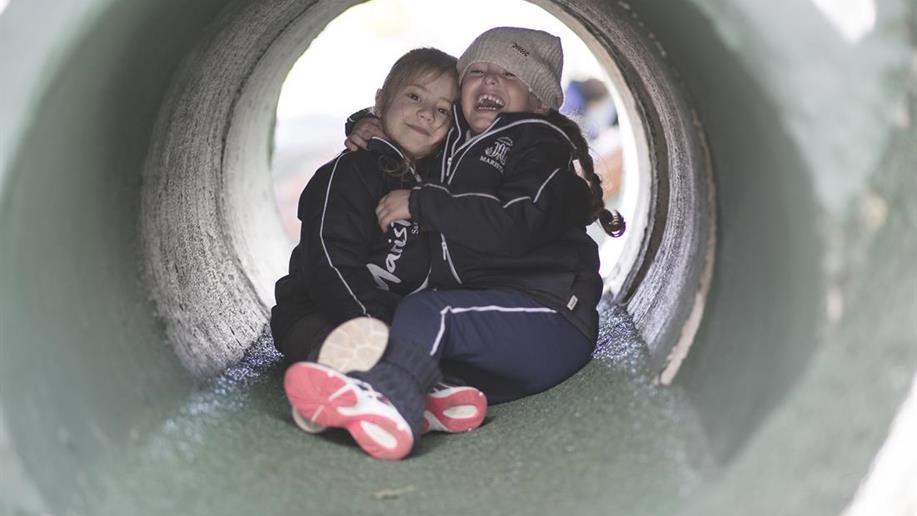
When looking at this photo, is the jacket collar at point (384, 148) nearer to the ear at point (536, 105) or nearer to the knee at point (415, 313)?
the ear at point (536, 105)

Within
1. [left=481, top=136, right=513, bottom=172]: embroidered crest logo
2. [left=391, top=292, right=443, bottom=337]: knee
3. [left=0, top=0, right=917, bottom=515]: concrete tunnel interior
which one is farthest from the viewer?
[left=481, top=136, right=513, bottom=172]: embroidered crest logo

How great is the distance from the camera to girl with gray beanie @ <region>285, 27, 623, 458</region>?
94.2 inches

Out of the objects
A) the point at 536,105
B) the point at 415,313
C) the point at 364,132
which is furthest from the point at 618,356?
the point at 364,132

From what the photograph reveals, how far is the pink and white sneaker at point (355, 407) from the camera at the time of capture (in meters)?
2.06

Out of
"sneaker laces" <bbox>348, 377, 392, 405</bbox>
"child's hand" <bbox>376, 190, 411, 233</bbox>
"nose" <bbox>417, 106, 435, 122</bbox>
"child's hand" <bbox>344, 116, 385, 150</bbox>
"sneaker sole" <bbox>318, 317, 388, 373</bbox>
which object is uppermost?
"child's hand" <bbox>344, 116, 385, 150</bbox>

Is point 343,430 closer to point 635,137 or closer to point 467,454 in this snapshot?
point 467,454

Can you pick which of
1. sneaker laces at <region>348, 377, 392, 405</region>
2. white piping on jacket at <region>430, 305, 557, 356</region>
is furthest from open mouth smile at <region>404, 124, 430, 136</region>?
sneaker laces at <region>348, 377, 392, 405</region>

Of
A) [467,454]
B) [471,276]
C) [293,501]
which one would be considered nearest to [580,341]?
[471,276]

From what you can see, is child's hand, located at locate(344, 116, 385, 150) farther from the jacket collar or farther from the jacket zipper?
the jacket zipper

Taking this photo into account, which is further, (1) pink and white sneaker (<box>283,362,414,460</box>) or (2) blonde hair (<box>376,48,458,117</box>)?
(2) blonde hair (<box>376,48,458,117</box>)

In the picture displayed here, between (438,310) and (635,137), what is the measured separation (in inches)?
57.7

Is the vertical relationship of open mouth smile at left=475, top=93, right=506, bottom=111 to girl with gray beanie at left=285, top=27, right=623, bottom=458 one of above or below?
above

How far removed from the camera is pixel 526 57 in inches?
110

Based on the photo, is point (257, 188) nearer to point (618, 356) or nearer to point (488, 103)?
→ point (488, 103)
